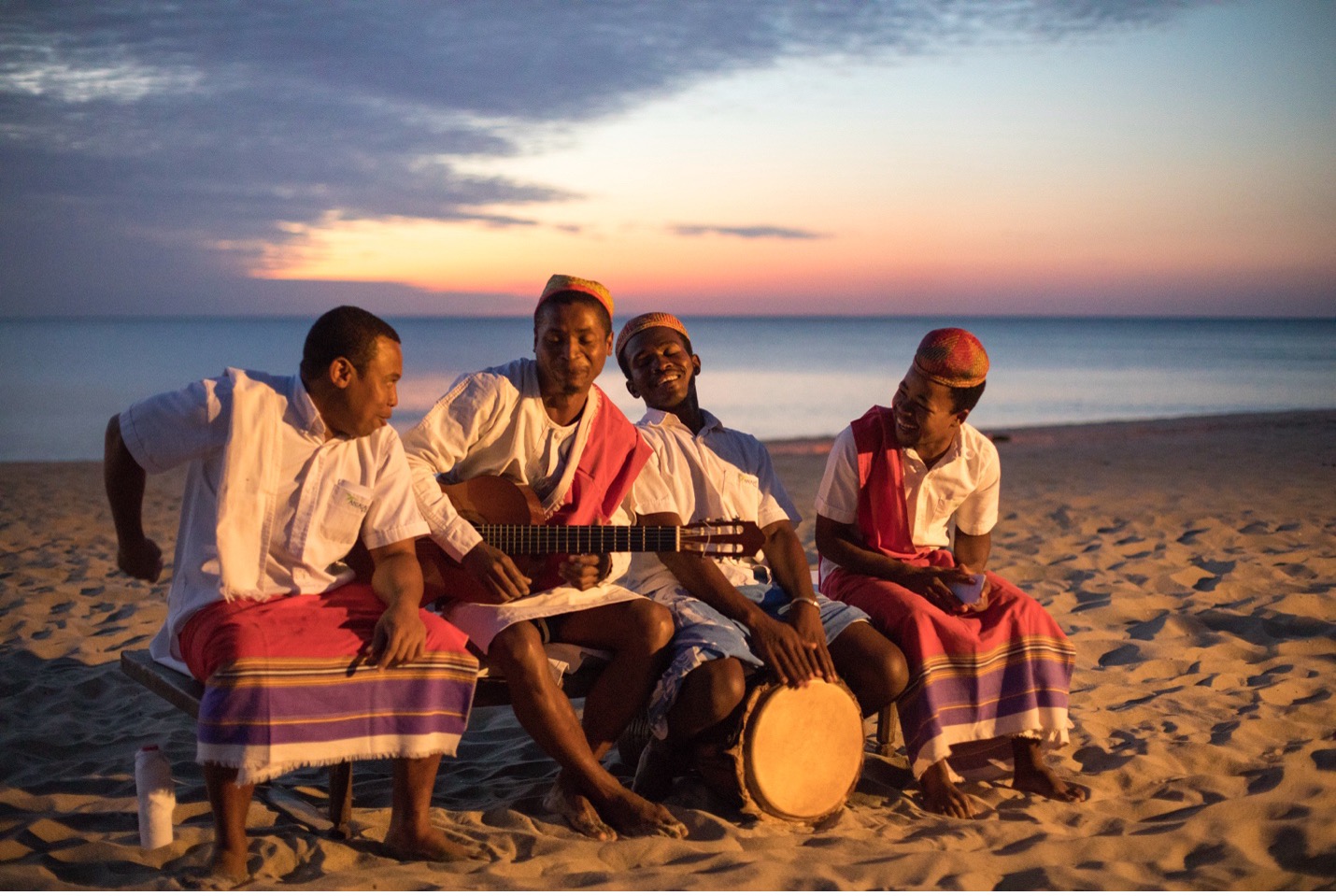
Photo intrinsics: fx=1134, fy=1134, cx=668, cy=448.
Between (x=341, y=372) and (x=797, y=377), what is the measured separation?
3314 centimetres

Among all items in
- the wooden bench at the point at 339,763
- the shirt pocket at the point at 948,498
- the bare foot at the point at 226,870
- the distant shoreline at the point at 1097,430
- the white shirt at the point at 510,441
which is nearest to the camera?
the bare foot at the point at 226,870

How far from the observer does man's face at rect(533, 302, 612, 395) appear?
4125 mm

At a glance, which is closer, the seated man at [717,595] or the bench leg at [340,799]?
the bench leg at [340,799]

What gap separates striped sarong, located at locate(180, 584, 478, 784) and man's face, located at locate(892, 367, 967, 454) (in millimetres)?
1918

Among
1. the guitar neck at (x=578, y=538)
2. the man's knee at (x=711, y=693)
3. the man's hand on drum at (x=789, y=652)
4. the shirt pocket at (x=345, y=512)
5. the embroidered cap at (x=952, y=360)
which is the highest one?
the embroidered cap at (x=952, y=360)

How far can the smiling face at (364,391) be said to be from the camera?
3.62 meters

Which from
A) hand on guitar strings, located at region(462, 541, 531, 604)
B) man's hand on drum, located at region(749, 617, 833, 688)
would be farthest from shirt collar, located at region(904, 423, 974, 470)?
hand on guitar strings, located at region(462, 541, 531, 604)

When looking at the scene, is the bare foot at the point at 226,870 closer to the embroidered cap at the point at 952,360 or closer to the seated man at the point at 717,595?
the seated man at the point at 717,595

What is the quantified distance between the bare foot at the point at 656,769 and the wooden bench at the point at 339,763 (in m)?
0.31

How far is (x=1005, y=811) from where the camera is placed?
3.92 m

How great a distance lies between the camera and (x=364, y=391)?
3.62m

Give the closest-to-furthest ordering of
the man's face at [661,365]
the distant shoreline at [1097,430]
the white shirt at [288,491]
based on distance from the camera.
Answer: the white shirt at [288,491] → the man's face at [661,365] → the distant shoreline at [1097,430]

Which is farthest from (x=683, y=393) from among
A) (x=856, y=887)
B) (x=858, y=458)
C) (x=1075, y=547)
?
(x=1075, y=547)

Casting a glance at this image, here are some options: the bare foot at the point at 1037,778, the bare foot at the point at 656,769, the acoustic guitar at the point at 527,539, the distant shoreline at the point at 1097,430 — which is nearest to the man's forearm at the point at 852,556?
the acoustic guitar at the point at 527,539
